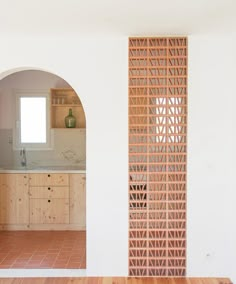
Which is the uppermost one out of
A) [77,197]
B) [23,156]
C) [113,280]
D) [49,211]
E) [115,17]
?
[115,17]

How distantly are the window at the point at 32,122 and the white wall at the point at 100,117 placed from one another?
1797 millimetres

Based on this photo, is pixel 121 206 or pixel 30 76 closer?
pixel 121 206

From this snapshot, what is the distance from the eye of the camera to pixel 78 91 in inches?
126

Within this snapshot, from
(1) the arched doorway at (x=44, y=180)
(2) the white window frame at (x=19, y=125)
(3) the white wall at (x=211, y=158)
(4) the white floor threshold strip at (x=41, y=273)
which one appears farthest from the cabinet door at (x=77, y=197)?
(3) the white wall at (x=211, y=158)

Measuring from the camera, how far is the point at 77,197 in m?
4.50

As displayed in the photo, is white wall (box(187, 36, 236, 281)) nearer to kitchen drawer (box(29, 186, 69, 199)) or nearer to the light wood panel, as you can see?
the light wood panel

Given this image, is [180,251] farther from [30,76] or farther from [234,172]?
[30,76]

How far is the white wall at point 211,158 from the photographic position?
10.4 feet

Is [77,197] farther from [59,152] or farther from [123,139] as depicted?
[123,139]

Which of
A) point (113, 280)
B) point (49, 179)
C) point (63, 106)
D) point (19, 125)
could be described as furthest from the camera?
point (19, 125)

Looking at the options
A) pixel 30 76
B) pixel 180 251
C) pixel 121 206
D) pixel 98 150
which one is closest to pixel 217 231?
pixel 180 251

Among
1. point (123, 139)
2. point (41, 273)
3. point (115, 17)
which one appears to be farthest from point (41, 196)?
point (115, 17)

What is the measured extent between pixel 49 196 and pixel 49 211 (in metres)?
0.22

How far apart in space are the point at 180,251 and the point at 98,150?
1341mm
